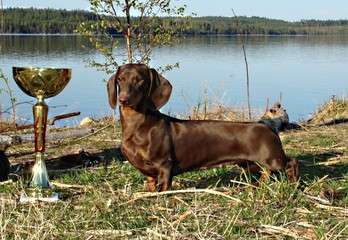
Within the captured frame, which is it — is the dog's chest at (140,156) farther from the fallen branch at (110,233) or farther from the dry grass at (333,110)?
the dry grass at (333,110)

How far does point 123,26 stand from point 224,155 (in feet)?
16.4

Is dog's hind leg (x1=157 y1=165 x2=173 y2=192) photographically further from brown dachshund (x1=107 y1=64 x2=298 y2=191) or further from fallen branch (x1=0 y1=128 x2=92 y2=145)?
fallen branch (x1=0 y1=128 x2=92 y2=145)

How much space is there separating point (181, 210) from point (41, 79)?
1757mm

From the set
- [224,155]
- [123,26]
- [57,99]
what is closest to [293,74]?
[57,99]

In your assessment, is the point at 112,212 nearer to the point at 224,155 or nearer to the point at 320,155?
the point at 224,155

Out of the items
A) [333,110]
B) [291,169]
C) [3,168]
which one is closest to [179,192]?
[291,169]

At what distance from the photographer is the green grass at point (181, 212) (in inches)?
135

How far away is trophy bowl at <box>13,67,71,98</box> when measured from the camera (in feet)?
16.5

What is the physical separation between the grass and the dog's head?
629 millimetres

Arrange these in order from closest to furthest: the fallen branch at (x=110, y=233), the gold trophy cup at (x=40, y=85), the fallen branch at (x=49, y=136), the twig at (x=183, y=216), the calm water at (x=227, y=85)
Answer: the fallen branch at (x=110, y=233) → the twig at (x=183, y=216) → the gold trophy cup at (x=40, y=85) → the fallen branch at (x=49, y=136) → the calm water at (x=227, y=85)

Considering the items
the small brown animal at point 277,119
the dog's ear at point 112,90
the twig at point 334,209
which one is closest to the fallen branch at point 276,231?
the twig at point 334,209

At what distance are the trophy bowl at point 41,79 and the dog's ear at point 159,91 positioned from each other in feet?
2.93

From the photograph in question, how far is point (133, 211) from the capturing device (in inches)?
155

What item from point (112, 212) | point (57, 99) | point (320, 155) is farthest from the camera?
point (57, 99)
